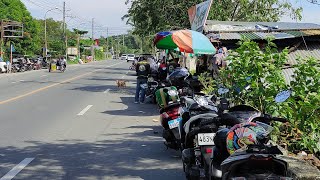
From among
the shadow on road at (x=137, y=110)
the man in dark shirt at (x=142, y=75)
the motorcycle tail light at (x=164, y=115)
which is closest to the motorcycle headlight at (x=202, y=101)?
the motorcycle tail light at (x=164, y=115)

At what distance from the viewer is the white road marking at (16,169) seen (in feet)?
19.4

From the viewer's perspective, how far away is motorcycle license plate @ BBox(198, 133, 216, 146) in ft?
17.2

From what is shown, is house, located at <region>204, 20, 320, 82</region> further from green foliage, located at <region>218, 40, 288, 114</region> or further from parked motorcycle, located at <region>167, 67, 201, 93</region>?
green foliage, located at <region>218, 40, 288, 114</region>

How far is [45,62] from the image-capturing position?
54406mm

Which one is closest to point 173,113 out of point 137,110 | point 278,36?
point 137,110

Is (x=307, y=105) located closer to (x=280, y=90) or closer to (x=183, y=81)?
(x=280, y=90)

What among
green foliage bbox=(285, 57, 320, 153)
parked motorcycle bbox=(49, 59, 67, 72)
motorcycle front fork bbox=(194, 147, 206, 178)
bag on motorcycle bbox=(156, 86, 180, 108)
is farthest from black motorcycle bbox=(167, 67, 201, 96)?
parked motorcycle bbox=(49, 59, 67, 72)

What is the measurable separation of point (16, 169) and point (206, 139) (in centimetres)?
289

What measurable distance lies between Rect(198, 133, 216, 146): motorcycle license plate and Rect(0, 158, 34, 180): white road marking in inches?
102

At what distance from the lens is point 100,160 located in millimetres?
7090

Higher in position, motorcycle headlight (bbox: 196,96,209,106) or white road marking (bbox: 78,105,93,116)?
motorcycle headlight (bbox: 196,96,209,106)

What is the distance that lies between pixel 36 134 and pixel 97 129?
4.72 feet

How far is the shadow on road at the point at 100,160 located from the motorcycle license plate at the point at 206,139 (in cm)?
107

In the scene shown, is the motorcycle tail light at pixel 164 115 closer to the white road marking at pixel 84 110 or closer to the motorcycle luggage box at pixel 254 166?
the motorcycle luggage box at pixel 254 166
